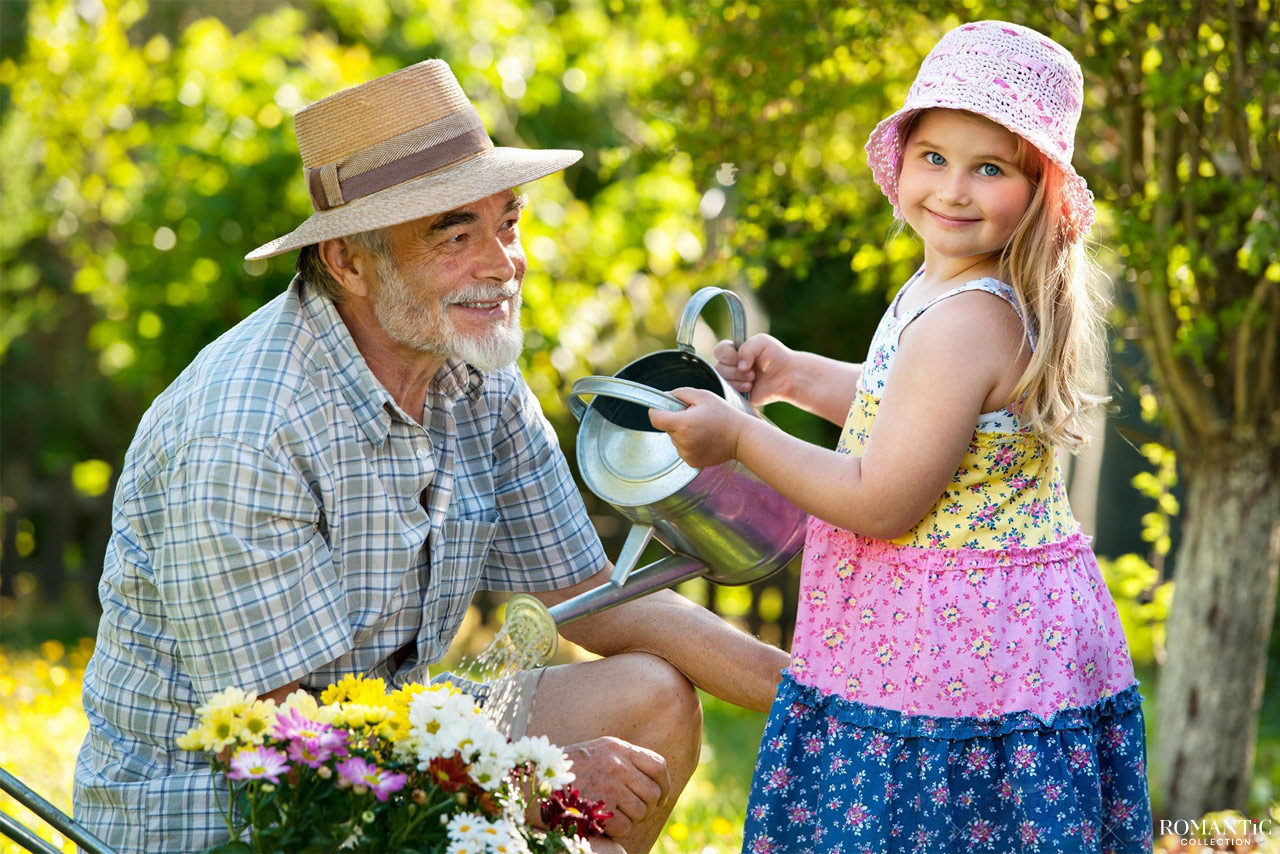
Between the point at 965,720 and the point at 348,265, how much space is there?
1265mm

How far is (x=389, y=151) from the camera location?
2.27 metres

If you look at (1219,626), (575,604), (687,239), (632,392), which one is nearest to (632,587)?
(575,604)

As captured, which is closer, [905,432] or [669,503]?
[905,432]

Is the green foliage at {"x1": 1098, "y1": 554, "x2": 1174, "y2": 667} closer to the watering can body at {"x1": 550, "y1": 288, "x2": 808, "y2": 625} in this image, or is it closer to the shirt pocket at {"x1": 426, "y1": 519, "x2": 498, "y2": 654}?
the watering can body at {"x1": 550, "y1": 288, "x2": 808, "y2": 625}

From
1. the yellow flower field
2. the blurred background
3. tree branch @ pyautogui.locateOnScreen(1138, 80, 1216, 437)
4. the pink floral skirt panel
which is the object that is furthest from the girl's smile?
the yellow flower field

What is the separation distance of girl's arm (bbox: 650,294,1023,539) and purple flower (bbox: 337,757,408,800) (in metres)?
0.64

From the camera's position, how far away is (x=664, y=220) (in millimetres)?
5570

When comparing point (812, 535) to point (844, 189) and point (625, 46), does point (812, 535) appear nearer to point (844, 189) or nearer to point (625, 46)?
point (844, 189)

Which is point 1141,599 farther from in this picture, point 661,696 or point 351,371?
point 351,371

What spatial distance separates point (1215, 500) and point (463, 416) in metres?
2.05

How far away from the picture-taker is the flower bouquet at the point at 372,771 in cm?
169

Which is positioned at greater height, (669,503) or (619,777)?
(669,503)

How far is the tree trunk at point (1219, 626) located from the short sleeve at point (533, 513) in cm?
176

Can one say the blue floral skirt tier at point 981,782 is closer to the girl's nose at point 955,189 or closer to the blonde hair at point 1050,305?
the blonde hair at point 1050,305
